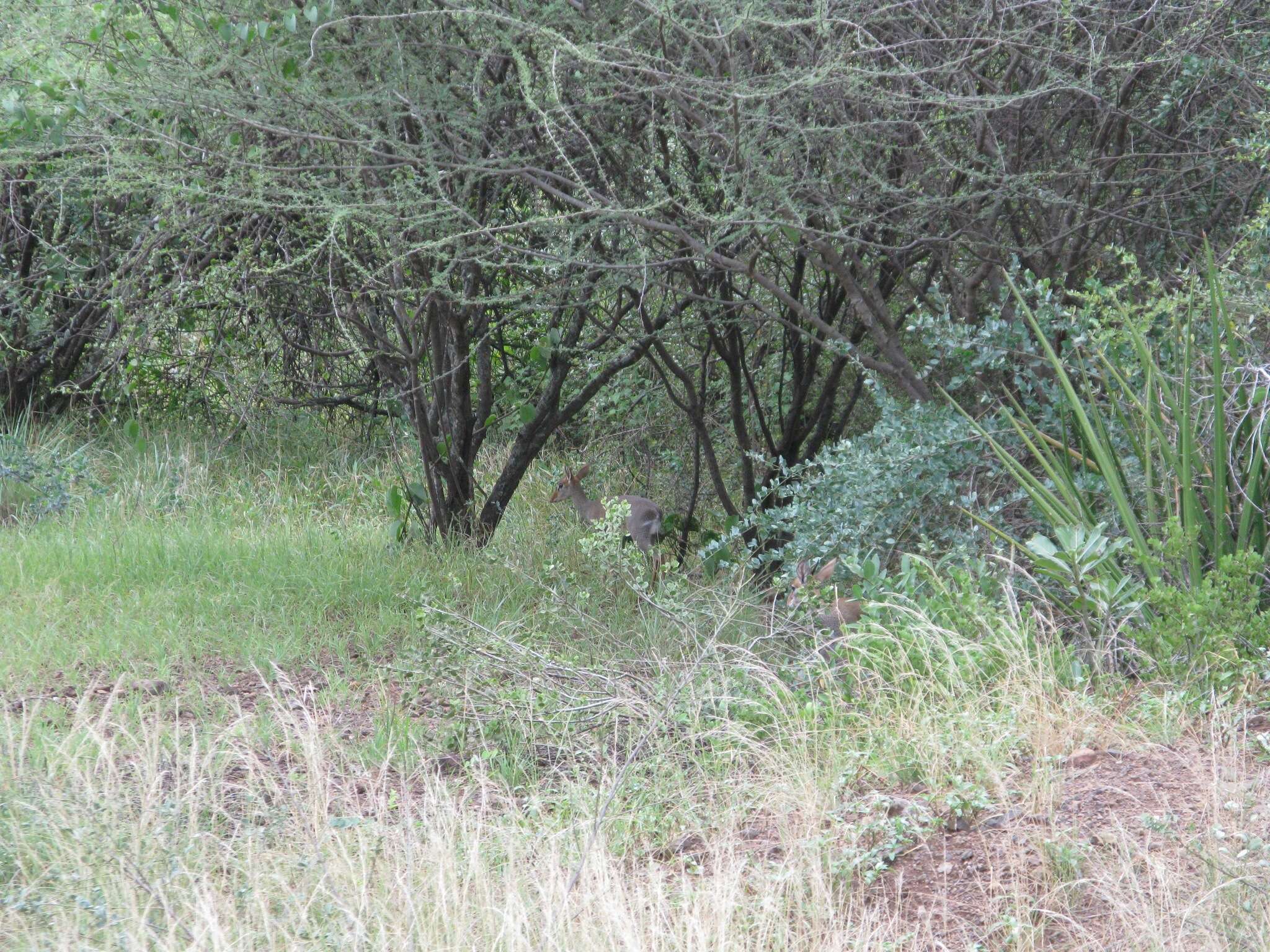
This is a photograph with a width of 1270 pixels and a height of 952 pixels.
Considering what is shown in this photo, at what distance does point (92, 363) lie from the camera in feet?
29.9

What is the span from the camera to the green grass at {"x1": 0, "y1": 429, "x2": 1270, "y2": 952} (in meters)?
2.58

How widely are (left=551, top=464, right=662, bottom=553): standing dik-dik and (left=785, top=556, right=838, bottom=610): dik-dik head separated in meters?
1.10

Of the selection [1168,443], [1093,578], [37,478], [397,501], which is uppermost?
[1168,443]

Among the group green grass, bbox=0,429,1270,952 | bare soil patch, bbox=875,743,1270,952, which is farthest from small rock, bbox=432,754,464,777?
bare soil patch, bbox=875,743,1270,952

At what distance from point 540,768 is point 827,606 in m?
1.18

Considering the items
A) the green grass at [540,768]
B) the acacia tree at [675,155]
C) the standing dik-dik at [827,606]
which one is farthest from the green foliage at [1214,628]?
the acacia tree at [675,155]

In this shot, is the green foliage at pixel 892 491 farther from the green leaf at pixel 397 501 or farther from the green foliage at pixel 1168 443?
the green leaf at pixel 397 501

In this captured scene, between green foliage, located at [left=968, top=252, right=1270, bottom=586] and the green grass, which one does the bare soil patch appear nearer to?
the green grass

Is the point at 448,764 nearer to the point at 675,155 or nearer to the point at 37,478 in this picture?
the point at 675,155

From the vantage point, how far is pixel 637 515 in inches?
227

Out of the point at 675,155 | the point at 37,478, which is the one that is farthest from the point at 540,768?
the point at 37,478

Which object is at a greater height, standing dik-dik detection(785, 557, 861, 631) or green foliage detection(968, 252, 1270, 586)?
green foliage detection(968, 252, 1270, 586)

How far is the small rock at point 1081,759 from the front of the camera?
127 inches

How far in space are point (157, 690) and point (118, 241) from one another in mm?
5378
